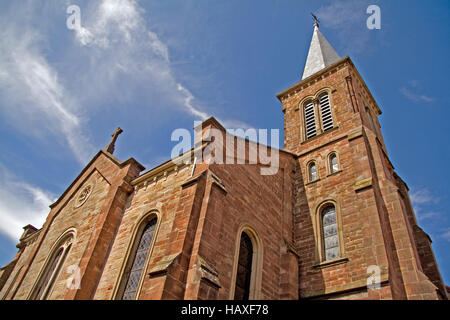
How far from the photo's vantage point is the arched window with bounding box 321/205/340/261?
12.1 m

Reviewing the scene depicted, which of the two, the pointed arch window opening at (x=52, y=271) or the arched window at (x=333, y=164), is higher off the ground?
the arched window at (x=333, y=164)

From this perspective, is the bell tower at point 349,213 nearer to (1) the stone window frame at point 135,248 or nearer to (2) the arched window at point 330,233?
(2) the arched window at point 330,233

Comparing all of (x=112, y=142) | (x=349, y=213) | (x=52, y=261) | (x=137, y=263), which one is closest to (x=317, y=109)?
(x=349, y=213)

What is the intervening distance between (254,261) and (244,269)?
558mm

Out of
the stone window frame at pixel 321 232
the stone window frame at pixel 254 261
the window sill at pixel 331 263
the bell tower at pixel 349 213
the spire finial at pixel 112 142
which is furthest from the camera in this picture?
the spire finial at pixel 112 142

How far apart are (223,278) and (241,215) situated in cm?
237

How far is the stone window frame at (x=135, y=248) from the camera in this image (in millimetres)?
9484

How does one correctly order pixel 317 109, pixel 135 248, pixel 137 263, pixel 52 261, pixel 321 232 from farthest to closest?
pixel 317 109, pixel 52 261, pixel 321 232, pixel 135 248, pixel 137 263

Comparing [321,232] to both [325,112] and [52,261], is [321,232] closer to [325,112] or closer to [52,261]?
[325,112]

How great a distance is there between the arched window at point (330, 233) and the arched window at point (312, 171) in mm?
2039

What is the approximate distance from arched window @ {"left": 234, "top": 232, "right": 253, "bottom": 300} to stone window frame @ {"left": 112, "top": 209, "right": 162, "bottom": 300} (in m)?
2.78

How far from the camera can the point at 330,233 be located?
12.7m

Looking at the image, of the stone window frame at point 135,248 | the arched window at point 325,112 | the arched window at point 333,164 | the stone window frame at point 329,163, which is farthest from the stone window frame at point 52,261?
the arched window at point 325,112

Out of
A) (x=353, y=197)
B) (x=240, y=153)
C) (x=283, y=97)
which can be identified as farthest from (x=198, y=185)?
(x=283, y=97)
